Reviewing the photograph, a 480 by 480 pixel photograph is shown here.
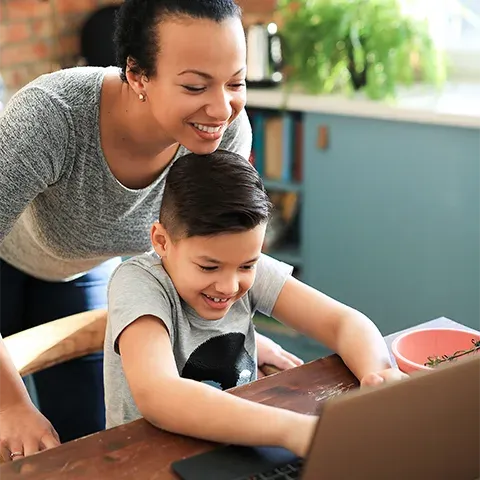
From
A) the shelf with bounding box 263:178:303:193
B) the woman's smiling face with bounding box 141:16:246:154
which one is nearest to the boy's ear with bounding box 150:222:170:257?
the woman's smiling face with bounding box 141:16:246:154

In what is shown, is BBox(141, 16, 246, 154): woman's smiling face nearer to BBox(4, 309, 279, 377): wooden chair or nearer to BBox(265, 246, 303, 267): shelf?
BBox(4, 309, 279, 377): wooden chair

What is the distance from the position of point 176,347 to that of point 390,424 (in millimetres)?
537

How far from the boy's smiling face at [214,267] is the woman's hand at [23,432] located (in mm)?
295

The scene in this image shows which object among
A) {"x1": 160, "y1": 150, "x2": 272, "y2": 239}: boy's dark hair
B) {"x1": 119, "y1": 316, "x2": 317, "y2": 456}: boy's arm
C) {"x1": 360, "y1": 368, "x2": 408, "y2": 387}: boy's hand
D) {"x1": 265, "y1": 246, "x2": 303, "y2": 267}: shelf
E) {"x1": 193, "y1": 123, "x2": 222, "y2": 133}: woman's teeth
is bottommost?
{"x1": 265, "y1": 246, "x2": 303, "y2": 267}: shelf

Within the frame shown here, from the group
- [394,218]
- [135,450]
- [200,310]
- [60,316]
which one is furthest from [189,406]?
[394,218]

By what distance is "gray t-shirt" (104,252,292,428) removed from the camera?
1.25 metres

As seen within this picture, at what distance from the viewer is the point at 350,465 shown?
32.8 inches

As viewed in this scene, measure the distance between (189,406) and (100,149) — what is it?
1.77ft

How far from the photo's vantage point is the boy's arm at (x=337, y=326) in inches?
50.6

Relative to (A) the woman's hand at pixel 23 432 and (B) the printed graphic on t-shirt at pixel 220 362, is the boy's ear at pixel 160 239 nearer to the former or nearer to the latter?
(B) the printed graphic on t-shirt at pixel 220 362

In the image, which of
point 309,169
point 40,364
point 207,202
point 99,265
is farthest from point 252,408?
point 309,169

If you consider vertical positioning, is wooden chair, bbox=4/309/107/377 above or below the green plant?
below

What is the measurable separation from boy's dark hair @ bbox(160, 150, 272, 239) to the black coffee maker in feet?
5.46

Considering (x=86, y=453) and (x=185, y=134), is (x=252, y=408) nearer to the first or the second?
(x=86, y=453)
